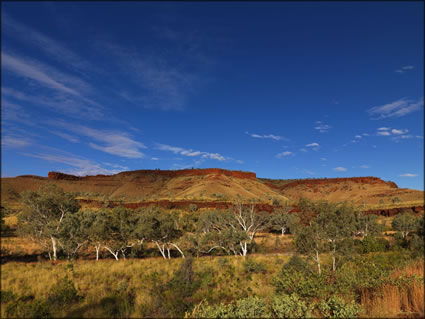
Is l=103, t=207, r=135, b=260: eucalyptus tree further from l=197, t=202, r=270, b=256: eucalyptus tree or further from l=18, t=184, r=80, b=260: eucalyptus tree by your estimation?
l=197, t=202, r=270, b=256: eucalyptus tree

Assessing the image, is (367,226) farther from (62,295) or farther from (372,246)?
(62,295)

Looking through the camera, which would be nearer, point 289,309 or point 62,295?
point 289,309

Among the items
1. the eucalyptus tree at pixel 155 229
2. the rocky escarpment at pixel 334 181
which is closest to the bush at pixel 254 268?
the eucalyptus tree at pixel 155 229

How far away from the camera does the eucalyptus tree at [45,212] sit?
678 inches

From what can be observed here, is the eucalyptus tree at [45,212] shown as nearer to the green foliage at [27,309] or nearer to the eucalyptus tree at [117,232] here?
the eucalyptus tree at [117,232]

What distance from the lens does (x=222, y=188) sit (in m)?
95.5

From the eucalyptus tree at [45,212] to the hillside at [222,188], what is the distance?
4622cm

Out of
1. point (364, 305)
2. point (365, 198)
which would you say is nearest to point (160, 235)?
point (364, 305)

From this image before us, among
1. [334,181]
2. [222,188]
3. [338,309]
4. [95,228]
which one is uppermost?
[334,181]

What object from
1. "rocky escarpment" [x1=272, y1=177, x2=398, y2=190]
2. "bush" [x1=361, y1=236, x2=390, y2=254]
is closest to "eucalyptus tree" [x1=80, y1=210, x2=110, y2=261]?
"bush" [x1=361, y1=236, x2=390, y2=254]

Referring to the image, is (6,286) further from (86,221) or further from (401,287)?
(86,221)

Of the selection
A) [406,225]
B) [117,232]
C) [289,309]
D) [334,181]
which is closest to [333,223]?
[289,309]

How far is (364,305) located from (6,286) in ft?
32.7

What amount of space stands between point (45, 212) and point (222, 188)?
79.0 metres
